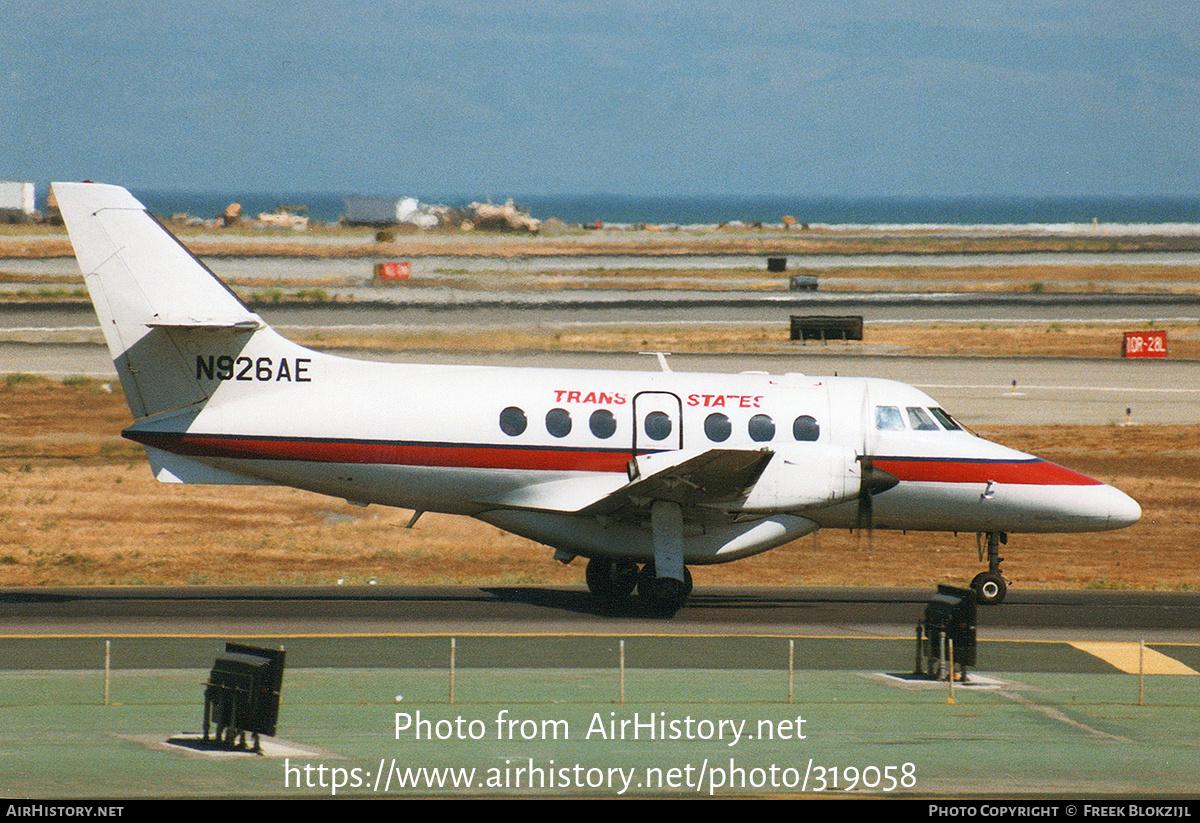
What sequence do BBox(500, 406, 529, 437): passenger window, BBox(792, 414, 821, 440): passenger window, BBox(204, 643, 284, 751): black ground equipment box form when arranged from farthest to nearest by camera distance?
BBox(792, 414, 821, 440): passenger window, BBox(500, 406, 529, 437): passenger window, BBox(204, 643, 284, 751): black ground equipment box

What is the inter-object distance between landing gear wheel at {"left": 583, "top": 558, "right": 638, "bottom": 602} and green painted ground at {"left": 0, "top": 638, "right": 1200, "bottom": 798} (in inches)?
156

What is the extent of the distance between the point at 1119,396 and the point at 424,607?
33324 mm

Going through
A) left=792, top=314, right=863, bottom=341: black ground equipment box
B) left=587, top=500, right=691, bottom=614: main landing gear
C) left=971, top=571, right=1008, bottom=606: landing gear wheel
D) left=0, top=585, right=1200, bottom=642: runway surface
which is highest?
left=792, top=314, right=863, bottom=341: black ground equipment box

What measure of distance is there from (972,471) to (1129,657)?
4.53 metres

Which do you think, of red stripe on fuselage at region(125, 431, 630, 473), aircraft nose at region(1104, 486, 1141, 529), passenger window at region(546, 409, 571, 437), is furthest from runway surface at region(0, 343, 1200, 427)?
red stripe on fuselage at region(125, 431, 630, 473)

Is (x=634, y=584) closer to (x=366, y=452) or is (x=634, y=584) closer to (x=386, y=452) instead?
(x=386, y=452)

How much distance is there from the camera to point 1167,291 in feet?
296

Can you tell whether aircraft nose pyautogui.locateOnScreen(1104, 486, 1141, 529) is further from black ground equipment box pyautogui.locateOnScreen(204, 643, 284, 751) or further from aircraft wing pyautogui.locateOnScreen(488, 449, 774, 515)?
black ground equipment box pyautogui.locateOnScreen(204, 643, 284, 751)

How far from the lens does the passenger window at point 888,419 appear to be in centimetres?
2420

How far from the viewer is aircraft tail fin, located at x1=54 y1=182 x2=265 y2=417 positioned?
23.0 metres

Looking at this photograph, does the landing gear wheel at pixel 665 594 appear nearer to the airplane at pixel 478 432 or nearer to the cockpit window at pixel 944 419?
the airplane at pixel 478 432

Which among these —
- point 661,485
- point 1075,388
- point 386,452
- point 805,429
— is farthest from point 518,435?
point 1075,388

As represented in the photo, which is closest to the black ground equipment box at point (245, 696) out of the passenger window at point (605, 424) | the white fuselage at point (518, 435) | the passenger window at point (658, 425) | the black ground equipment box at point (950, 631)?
the black ground equipment box at point (950, 631)
